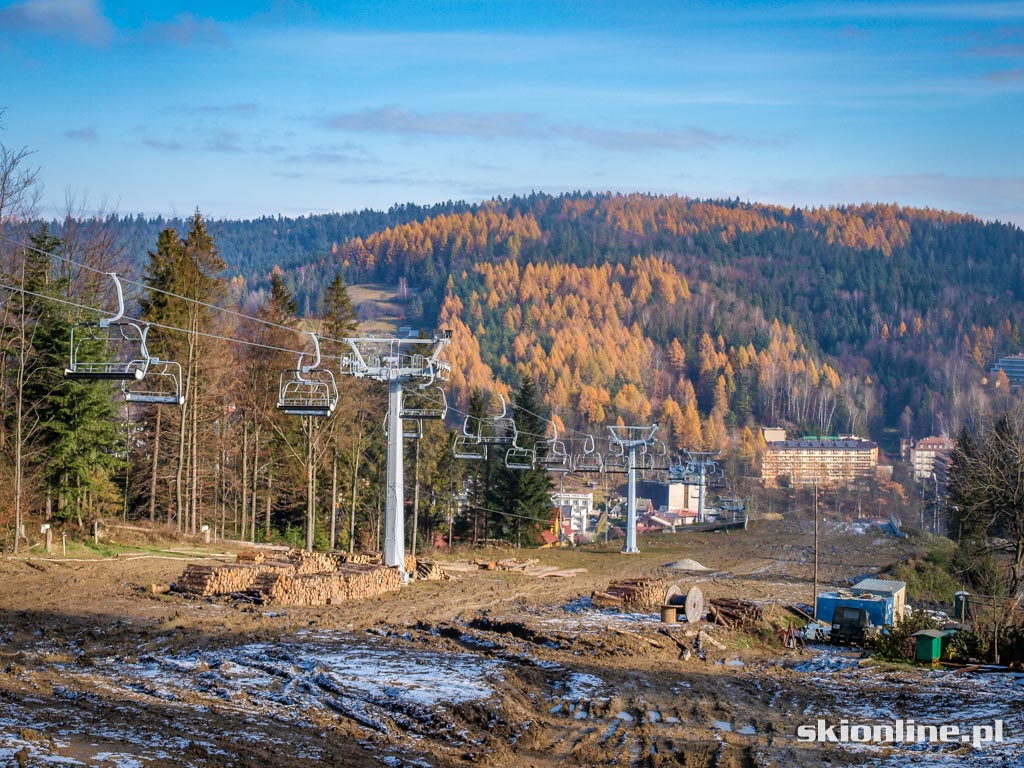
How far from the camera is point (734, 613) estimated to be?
94.9 ft

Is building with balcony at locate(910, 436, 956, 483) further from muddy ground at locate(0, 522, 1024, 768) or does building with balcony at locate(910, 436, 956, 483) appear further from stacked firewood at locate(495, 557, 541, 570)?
muddy ground at locate(0, 522, 1024, 768)

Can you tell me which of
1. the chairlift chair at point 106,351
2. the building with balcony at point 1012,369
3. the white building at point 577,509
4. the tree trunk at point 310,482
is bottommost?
the white building at point 577,509

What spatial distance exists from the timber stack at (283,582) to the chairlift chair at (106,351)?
5942mm

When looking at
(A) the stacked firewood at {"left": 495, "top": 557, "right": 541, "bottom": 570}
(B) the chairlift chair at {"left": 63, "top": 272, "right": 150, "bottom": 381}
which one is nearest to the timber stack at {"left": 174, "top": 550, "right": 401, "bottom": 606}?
(B) the chairlift chair at {"left": 63, "top": 272, "right": 150, "bottom": 381}

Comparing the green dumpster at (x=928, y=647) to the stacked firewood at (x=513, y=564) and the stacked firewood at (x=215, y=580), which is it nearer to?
the stacked firewood at (x=215, y=580)

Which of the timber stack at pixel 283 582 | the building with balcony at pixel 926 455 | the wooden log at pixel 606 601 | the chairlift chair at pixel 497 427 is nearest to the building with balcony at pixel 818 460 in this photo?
the building with balcony at pixel 926 455

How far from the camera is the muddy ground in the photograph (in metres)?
15.0

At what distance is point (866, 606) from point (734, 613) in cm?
397

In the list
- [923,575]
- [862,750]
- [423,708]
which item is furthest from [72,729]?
[923,575]

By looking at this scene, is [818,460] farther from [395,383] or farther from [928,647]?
[928,647]

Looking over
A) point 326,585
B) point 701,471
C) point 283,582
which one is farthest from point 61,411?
point 701,471

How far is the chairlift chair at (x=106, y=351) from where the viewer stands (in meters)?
20.5

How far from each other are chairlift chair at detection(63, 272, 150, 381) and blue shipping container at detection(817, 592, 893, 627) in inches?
786

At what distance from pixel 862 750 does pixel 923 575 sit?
35.3 meters
